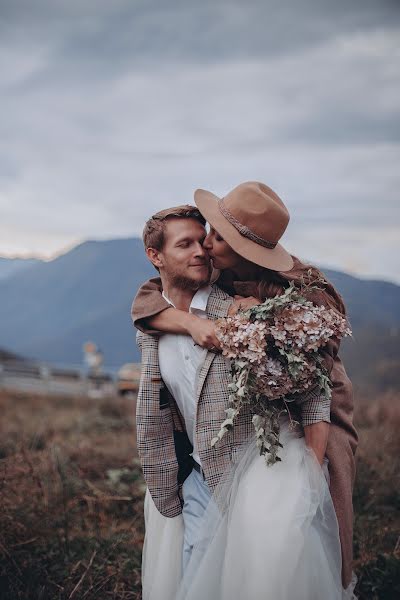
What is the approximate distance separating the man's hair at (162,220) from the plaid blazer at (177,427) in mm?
346

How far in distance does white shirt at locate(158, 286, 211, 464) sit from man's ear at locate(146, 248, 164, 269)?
0.23 metres

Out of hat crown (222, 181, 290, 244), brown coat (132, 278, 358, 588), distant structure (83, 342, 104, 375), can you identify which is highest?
distant structure (83, 342, 104, 375)

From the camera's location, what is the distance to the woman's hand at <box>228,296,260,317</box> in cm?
302

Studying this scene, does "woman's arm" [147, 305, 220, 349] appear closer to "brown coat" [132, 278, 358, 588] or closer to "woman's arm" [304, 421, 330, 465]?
"brown coat" [132, 278, 358, 588]

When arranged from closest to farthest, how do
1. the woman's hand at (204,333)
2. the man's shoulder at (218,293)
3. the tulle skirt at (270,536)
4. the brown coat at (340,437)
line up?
the tulle skirt at (270,536), the woman's hand at (204,333), the brown coat at (340,437), the man's shoulder at (218,293)

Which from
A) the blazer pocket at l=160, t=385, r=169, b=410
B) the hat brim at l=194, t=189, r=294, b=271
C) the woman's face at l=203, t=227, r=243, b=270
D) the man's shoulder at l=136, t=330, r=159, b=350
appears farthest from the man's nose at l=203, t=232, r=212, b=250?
the blazer pocket at l=160, t=385, r=169, b=410

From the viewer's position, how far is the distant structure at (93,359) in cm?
2384

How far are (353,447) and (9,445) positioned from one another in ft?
18.7

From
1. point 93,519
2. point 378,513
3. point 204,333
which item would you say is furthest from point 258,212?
point 378,513

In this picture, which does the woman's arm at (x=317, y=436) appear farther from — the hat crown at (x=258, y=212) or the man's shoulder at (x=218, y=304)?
the hat crown at (x=258, y=212)

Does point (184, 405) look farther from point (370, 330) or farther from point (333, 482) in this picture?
point (370, 330)

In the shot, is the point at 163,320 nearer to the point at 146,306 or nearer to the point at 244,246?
the point at 146,306

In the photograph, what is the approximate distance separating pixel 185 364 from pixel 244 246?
2.01 feet

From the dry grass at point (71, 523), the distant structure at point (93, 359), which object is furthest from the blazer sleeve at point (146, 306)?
the distant structure at point (93, 359)
